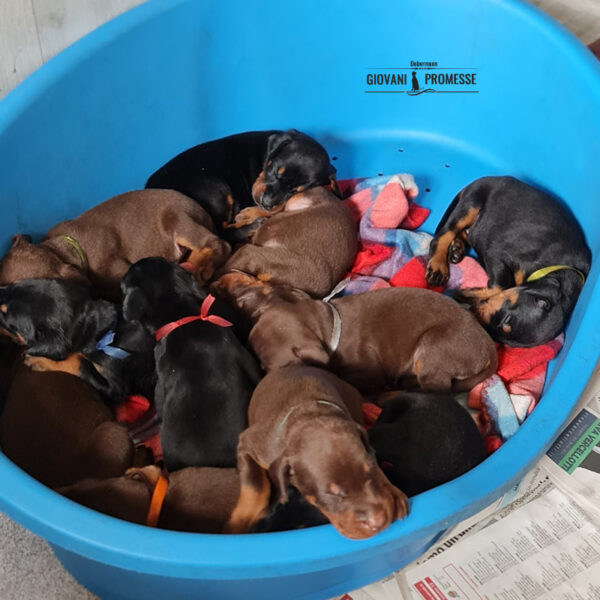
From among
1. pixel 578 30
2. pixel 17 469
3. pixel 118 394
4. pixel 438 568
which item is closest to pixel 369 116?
pixel 578 30

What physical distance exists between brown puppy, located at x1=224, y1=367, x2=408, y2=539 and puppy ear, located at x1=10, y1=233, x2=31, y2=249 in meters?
1.15

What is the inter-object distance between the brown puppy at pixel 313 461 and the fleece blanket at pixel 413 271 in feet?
2.39

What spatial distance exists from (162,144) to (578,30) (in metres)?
2.29

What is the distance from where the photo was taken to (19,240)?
2.63m

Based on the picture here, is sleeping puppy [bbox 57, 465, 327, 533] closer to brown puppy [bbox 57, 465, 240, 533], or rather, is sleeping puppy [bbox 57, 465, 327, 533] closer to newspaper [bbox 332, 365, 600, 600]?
brown puppy [bbox 57, 465, 240, 533]

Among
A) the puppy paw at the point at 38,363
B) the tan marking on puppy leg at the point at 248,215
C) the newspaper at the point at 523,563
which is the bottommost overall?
the newspaper at the point at 523,563

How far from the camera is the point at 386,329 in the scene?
252 cm

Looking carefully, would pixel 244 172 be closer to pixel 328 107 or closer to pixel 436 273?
pixel 328 107

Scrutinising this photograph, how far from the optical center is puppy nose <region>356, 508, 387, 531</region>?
1.65 meters

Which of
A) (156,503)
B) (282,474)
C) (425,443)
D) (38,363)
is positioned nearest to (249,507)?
(282,474)

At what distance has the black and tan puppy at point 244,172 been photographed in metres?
3.04

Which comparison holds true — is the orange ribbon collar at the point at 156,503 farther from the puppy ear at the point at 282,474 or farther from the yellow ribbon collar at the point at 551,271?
the yellow ribbon collar at the point at 551,271

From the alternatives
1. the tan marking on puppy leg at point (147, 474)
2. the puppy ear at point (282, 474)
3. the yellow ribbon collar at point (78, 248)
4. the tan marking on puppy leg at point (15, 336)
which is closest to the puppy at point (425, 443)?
the puppy ear at point (282, 474)
